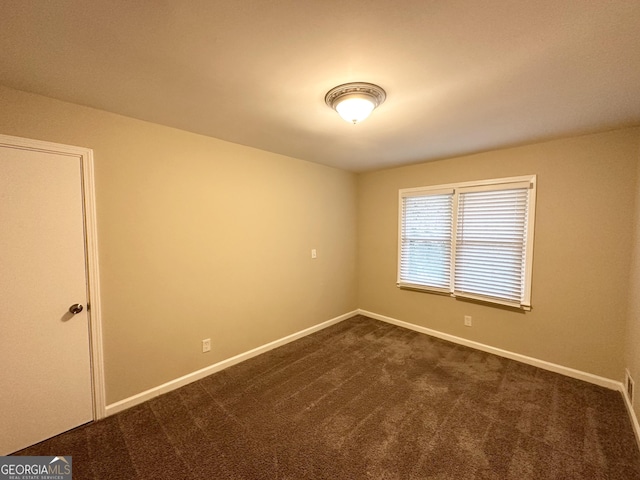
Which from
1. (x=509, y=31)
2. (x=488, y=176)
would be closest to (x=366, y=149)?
(x=488, y=176)

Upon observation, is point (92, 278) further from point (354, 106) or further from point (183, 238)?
point (354, 106)

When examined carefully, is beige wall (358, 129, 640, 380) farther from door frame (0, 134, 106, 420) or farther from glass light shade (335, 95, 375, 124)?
door frame (0, 134, 106, 420)

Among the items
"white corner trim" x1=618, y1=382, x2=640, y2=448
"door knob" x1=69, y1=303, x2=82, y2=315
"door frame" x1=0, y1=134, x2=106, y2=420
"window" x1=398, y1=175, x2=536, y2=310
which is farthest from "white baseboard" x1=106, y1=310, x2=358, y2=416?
"white corner trim" x1=618, y1=382, x2=640, y2=448

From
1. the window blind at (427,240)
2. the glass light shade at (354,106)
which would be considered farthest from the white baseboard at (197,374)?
the glass light shade at (354,106)

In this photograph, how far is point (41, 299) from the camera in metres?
1.76

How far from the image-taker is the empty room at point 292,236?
1.26 m

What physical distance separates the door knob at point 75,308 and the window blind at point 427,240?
363 cm

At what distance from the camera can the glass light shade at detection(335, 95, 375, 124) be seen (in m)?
1.67

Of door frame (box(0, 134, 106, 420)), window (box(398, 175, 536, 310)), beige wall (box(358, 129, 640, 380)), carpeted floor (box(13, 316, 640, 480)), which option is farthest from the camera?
window (box(398, 175, 536, 310))

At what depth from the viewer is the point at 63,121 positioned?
181 centimetres

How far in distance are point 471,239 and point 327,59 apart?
9.11ft

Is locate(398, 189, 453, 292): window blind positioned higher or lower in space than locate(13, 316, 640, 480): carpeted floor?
higher

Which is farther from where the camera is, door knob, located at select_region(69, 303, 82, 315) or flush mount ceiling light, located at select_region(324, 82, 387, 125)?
door knob, located at select_region(69, 303, 82, 315)

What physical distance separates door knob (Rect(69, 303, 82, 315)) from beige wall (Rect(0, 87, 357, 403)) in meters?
0.14
